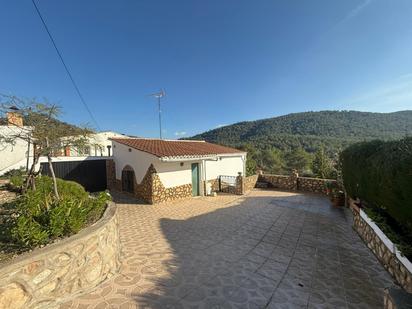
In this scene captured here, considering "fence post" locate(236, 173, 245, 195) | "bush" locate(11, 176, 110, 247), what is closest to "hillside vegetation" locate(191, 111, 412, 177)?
"fence post" locate(236, 173, 245, 195)

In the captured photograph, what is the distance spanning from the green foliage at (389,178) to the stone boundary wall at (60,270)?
281 inches

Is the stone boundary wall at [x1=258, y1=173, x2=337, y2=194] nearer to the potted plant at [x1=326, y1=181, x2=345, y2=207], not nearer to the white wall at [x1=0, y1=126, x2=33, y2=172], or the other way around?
the potted plant at [x1=326, y1=181, x2=345, y2=207]

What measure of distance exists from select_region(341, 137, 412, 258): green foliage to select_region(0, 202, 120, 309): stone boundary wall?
713 cm

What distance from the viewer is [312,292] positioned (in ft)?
15.7

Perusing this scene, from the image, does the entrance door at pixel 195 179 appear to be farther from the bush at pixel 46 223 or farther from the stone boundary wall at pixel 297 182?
the bush at pixel 46 223

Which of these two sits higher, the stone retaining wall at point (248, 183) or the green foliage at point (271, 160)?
the green foliage at point (271, 160)

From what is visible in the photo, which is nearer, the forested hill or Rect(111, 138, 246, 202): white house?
Rect(111, 138, 246, 202): white house

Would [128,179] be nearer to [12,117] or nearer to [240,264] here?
[12,117]

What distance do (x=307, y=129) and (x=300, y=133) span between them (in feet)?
8.34

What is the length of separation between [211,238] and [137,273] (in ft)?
10.3

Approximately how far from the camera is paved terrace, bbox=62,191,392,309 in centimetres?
429

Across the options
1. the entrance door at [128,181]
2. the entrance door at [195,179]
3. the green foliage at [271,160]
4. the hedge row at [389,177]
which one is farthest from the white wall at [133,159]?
the green foliage at [271,160]

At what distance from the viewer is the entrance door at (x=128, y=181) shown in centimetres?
1496

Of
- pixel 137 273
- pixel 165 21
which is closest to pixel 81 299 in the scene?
pixel 137 273
